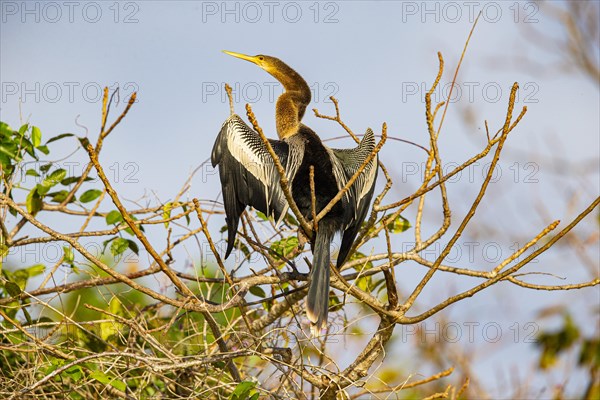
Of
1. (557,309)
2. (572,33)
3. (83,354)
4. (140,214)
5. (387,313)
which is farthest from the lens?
(572,33)

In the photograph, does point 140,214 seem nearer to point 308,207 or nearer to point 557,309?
point 308,207

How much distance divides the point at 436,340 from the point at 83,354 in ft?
6.00

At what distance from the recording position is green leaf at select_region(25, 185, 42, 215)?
374cm

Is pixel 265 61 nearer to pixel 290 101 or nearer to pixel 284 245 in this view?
pixel 290 101

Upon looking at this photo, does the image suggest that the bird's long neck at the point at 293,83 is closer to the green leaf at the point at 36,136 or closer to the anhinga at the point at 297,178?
the anhinga at the point at 297,178

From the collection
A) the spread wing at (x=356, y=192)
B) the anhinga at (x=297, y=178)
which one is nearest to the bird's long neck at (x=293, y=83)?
the anhinga at (x=297, y=178)

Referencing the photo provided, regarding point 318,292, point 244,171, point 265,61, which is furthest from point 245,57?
point 318,292

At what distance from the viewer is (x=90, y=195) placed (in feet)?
12.8

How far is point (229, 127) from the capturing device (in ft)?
13.1

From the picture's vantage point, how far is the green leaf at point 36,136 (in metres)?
3.84

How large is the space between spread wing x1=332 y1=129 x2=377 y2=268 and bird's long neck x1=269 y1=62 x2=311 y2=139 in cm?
39

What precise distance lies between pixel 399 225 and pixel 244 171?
0.82 metres

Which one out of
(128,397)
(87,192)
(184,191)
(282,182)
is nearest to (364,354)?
(282,182)

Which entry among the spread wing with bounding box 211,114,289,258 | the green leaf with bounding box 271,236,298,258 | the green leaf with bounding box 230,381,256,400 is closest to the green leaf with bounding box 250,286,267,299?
the green leaf with bounding box 271,236,298,258
